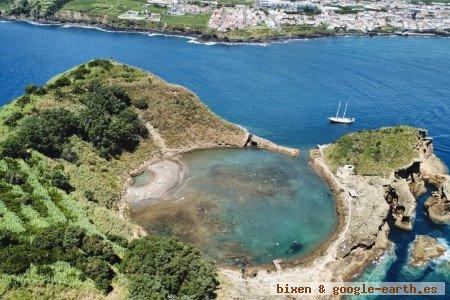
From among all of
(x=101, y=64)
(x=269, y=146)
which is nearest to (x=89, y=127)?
(x=101, y=64)

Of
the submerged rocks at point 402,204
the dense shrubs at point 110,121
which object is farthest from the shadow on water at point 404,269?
the dense shrubs at point 110,121

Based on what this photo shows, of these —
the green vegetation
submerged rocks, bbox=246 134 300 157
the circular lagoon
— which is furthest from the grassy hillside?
the green vegetation

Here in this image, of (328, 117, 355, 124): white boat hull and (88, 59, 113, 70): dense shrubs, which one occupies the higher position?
(88, 59, 113, 70): dense shrubs

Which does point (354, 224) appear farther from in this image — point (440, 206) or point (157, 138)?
point (157, 138)

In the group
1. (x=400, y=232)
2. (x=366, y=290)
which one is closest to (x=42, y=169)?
(x=366, y=290)

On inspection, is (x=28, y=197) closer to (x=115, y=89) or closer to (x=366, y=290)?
(x=115, y=89)

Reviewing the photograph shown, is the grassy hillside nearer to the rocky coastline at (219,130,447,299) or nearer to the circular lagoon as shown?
the circular lagoon
